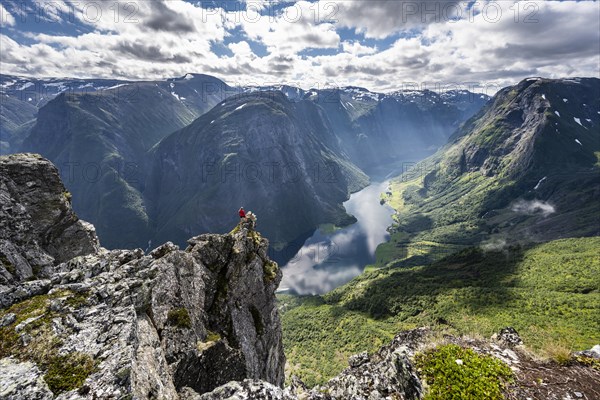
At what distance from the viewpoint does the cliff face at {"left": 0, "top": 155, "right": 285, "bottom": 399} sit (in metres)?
10.9

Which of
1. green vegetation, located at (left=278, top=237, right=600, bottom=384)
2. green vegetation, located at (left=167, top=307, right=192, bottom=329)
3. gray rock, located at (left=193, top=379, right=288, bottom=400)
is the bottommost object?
green vegetation, located at (left=278, top=237, right=600, bottom=384)

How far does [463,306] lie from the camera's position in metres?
105

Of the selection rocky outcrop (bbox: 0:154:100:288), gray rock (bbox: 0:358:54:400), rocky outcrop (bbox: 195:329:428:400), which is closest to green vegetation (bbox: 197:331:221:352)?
rocky outcrop (bbox: 195:329:428:400)

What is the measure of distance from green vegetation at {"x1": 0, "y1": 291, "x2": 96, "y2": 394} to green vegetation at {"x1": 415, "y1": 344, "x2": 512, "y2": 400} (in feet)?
48.4

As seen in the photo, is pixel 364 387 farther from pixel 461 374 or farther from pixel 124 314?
pixel 124 314

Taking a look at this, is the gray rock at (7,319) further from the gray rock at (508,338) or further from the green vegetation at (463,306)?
the green vegetation at (463,306)

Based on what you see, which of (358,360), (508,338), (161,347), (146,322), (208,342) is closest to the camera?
(161,347)

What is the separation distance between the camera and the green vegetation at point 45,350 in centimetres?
1048

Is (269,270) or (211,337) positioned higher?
(211,337)

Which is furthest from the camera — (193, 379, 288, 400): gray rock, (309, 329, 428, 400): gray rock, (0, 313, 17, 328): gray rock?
(309, 329, 428, 400): gray rock

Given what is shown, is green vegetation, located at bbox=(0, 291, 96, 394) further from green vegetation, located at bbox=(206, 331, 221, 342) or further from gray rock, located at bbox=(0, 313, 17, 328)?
green vegetation, located at bbox=(206, 331, 221, 342)

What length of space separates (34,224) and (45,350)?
94.8ft

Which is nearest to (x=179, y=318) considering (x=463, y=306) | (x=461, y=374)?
(x=461, y=374)

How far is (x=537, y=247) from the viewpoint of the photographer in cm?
18025
